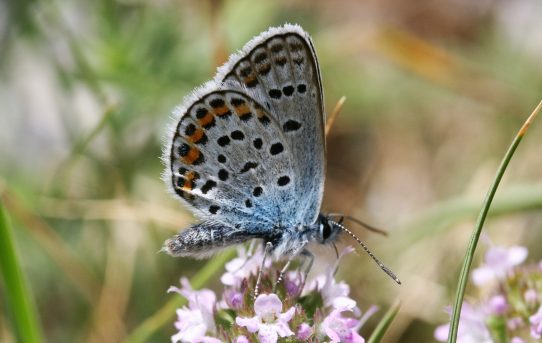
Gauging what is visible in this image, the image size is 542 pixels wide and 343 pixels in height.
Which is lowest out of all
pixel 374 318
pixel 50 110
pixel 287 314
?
pixel 287 314

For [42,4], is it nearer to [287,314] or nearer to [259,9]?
[259,9]

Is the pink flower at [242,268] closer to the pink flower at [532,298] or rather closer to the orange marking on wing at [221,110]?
the orange marking on wing at [221,110]

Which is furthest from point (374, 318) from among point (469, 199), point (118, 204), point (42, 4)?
point (42, 4)

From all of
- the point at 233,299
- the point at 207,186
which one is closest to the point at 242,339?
the point at 233,299

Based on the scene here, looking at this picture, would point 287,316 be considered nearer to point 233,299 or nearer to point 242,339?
point 242,339

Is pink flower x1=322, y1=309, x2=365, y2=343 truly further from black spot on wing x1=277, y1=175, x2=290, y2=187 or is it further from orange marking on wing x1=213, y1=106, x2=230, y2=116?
orange marking on wing x1=213, y1=106, x2=230, y2=116

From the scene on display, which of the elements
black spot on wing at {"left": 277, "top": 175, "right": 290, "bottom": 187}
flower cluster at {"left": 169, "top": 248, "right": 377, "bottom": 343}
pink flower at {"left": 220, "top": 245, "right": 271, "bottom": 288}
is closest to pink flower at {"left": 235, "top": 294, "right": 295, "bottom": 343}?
flower cluster at {"left": 169, "top": 248, "right": 377, "bottom": 343}

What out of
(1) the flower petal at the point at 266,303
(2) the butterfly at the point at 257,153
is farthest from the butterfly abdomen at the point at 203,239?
(1) the flower petal at the point at 266,303
